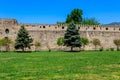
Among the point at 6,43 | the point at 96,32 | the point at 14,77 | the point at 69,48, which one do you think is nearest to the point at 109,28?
the point at 96,32

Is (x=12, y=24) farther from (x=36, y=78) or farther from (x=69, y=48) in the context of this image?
(x=36, y=78)

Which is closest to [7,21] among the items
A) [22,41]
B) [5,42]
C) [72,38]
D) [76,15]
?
[5,42]

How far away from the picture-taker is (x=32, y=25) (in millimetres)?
52656

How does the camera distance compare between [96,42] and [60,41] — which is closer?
[60,41]

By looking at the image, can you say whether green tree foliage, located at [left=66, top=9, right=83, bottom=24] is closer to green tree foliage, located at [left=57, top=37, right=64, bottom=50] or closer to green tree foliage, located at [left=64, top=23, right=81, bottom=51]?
green tree foliage, located at [left=57, top=37, right=64, bottom=50]

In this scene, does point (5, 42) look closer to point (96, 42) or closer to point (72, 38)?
point (72, 38)

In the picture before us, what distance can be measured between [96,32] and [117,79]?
40348 mm

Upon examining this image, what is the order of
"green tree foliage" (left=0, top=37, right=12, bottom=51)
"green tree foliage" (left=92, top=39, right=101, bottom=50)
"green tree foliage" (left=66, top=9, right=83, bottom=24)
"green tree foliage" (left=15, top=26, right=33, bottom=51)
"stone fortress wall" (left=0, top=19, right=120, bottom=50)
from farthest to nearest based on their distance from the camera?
"green tree foliage" (left=66, top=9, right=83, bottom=24), "stone fortress wall" (left=0, top=19, right=120, bottom=50), "green tree foliage" (left=92, top=39, right=101, bottom=50), "green tree foliage" (left=0, top=37, right=12, bottom=51), "green tree foliage" (left=15, top=26, right=33, bottom=51)

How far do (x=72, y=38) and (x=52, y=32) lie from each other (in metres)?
6.47

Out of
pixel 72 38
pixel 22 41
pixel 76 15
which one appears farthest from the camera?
pixel 76 15

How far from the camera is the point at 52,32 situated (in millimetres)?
52906

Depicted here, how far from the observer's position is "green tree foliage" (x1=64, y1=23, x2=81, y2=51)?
47.0m

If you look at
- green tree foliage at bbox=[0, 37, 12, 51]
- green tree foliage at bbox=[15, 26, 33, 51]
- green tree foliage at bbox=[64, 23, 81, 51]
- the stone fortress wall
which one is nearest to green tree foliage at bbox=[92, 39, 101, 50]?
the stone fortress wall

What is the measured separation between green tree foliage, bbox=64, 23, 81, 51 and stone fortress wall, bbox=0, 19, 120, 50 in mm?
4983
